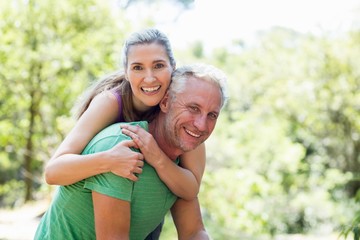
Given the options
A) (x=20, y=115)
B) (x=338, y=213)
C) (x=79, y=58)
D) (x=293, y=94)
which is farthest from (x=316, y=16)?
(x=20, y=115)

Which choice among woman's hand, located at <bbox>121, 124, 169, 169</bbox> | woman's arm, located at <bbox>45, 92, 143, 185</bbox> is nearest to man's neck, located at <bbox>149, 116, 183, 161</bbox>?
woman's hand, located at <bbox>121, 124, 169, 169</bbox>

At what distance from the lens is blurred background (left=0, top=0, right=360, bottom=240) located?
13.0 metres

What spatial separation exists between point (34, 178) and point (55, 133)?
1.71 metres

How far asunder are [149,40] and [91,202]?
0.82 m

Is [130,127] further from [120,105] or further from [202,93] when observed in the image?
[120,105]

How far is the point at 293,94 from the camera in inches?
696

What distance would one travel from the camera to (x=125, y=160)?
6.66ft

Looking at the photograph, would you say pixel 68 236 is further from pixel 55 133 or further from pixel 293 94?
pixel 293 94

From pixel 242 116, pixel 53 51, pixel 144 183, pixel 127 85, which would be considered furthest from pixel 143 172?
pixel 242 116

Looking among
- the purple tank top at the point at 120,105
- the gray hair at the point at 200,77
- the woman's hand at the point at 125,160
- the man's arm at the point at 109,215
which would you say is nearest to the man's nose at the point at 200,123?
the gray hair at the point at 200,77

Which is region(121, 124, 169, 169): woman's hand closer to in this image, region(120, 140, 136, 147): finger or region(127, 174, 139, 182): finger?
region(120, 140, 136, 147): finger

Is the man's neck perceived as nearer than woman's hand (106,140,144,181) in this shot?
No

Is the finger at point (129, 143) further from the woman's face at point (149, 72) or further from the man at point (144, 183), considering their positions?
the woman's face at point (149, 72)

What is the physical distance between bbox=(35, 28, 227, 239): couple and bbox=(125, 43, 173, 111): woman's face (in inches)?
4.1
